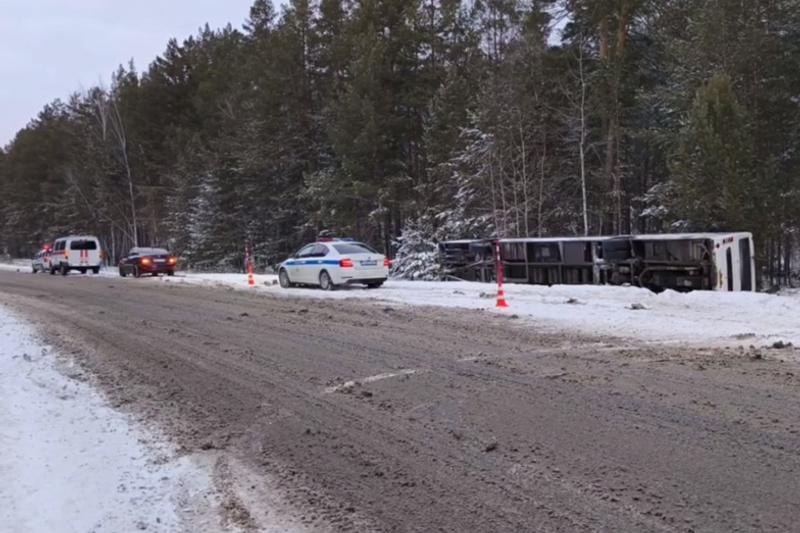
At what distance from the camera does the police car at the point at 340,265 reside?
63.1ft

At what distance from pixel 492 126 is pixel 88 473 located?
80.3 feet

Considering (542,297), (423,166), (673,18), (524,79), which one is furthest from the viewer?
(423,166)

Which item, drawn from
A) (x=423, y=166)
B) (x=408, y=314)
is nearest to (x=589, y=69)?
(x=423, y=166)

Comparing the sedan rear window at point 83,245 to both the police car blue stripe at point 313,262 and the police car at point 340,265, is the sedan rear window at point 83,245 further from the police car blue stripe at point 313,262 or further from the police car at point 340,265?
the police car at point 340,265

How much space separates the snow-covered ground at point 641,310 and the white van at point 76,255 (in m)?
22.4

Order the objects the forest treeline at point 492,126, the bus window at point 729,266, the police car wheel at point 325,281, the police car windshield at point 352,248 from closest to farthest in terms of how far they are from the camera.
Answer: the bus window at point 729,266, the police car windshield at point 352,248, the police car wheel at point 325,281, the forest treeline at point 492,126

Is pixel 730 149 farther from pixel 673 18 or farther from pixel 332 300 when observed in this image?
pixel 332 300

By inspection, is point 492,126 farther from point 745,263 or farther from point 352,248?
point 745,263

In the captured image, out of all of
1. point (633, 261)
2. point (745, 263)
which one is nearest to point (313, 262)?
point (633, 261)

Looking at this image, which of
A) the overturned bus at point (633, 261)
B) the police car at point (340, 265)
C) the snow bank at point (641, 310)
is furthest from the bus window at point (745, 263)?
the police car at point (340, 265)

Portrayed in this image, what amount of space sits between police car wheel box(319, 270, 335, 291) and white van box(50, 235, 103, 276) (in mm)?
21433

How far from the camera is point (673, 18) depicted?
24500mm

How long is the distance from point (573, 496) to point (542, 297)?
1105cm

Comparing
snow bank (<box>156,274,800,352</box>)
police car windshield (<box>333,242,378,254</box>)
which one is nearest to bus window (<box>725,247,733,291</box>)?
snow bank (<box>156,274,800,352</box>)
